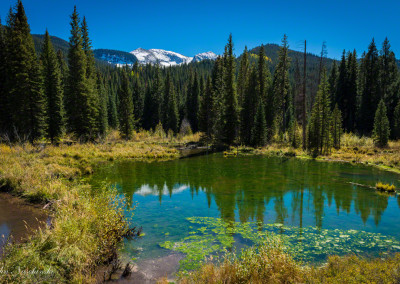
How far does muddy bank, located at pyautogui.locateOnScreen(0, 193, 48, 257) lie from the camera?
304 inches

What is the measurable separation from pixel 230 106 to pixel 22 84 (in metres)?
28.1

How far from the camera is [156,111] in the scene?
70375 millimetres

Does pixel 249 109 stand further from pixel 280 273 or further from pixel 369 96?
pixel 280 273

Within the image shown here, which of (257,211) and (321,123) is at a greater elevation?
(321,123)

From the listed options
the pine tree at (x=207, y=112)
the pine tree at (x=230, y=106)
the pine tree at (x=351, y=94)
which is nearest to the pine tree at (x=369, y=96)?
the pine tree at (x=351, y=94)

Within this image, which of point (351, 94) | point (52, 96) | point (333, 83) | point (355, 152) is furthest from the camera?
point (333, 83)

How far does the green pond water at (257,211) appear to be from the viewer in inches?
320

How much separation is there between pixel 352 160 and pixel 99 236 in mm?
28750

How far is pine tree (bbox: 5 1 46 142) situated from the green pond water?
1192cm

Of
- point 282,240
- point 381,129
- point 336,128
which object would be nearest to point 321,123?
point 336,128

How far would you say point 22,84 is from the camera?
85.1 feet

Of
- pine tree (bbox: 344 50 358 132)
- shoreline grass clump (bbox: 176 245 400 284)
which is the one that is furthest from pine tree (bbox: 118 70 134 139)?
shoreline grass clump (bbox: 176 245 400 284)

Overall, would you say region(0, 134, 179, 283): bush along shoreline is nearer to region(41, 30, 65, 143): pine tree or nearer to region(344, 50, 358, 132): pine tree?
region(41, 30, 65, 143): pine tree

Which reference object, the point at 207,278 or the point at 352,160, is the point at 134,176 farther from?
the point at 352,160
